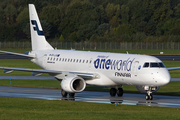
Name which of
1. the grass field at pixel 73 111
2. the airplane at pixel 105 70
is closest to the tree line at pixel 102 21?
the airplane at pixel 105 70

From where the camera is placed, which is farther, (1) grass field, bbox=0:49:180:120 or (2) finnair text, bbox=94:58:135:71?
(2) finnair text, bbox=94:58:135:71

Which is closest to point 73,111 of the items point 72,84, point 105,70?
point 72,84

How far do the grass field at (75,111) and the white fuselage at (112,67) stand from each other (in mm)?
3867

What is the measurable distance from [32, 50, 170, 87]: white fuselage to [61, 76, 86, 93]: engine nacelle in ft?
4.44

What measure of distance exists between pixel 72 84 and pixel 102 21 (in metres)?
132

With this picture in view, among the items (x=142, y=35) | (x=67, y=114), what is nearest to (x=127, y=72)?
(x=67, y=114)

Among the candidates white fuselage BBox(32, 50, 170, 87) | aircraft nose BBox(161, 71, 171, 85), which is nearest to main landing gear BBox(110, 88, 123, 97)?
white fuselage BBox(32, 50, 170, 87)

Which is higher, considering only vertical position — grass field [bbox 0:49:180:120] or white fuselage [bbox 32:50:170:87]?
white fuselage [bbox 32:50:170:87]

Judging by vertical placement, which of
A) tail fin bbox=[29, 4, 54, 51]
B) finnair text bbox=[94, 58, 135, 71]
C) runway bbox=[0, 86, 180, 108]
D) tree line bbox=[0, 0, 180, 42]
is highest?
tree line bbox=[0, 0, 180, 42]

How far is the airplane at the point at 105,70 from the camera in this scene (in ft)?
94.3

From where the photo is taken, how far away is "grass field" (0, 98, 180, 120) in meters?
20.8

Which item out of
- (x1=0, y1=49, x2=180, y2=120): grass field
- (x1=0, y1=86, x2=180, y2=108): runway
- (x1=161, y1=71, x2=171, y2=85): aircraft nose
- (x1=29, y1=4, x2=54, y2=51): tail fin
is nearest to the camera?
(x1=0, y1=49, x2=180, y2=120): grass field

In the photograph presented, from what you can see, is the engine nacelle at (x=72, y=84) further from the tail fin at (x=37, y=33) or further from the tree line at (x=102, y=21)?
the tree line at (x=102, y=21)

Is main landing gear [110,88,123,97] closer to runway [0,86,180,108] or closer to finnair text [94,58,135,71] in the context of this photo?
runway [0,86,180,108]
